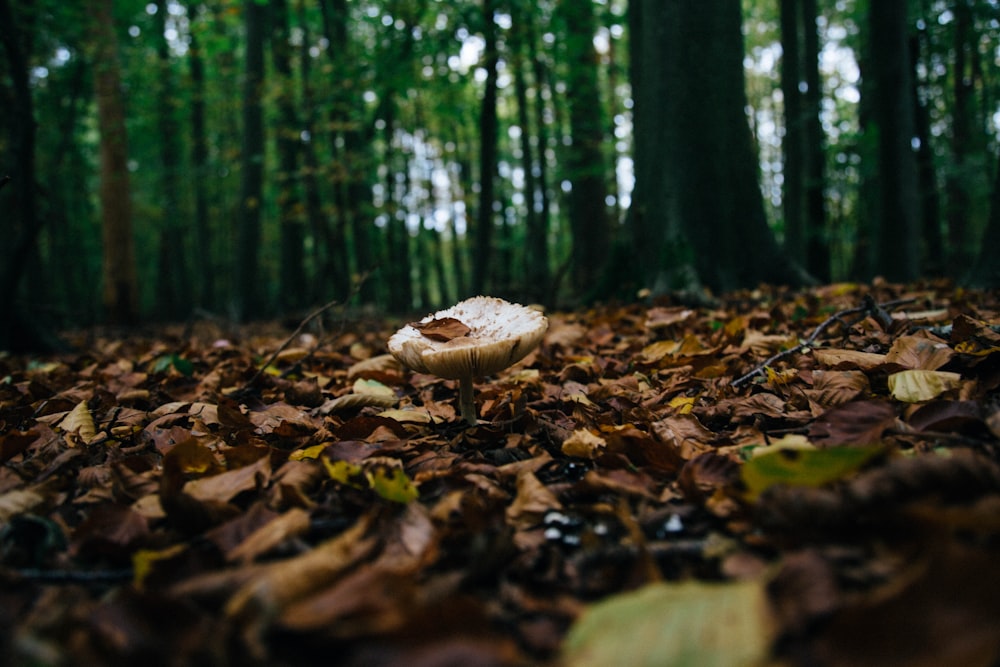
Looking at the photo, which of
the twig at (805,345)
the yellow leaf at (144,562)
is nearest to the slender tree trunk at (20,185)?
the yellow leaf at (144,562)

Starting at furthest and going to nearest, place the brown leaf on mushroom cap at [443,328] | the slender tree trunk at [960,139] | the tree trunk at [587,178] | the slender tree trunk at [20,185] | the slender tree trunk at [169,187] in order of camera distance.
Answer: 1. the slender tree trunk at [169,187]
2. the slender tree trunk at [960,139]
3. the tree trunk at [587,178]
4. the slender tree trunk at [20,185]
5. the brown leaf on mushroom cap at [443,328]

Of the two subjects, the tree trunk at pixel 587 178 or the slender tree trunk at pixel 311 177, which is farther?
the tree trunk at pixel 587 178

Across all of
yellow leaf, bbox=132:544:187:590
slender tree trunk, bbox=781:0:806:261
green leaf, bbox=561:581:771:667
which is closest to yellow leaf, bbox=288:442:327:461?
yellow leaf, bbox=132:544:187:590

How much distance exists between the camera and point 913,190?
593 centimetres

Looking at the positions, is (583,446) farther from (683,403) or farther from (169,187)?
(169,187)

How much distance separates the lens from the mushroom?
180cm

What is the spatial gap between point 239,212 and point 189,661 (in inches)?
390

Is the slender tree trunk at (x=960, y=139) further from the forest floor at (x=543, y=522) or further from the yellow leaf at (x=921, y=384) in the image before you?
the forest floor at (x=543, y=522)

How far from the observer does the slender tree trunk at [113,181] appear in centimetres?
883

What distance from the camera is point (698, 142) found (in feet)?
A: 17.1

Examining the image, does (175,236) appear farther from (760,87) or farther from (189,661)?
(760,87)

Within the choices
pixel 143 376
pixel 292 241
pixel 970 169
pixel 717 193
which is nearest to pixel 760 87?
pixel 970 169

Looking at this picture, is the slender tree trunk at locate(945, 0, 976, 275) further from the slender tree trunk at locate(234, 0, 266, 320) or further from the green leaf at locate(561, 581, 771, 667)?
the green leaf at locate(561, 581, 771, 667)

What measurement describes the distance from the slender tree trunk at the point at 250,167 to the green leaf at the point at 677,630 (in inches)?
372
